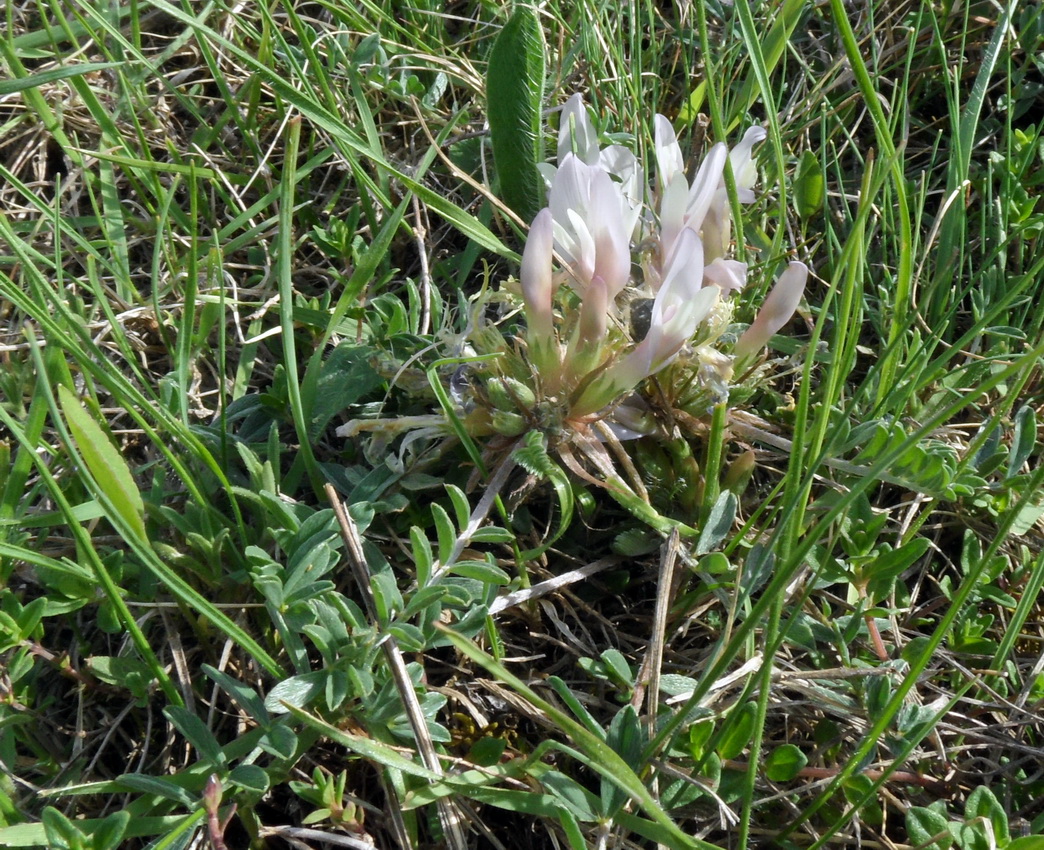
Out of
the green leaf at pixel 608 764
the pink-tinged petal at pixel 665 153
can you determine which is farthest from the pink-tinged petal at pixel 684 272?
the green leaf at pixel 608 764

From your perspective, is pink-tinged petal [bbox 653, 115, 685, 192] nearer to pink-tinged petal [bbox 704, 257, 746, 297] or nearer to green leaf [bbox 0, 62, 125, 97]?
pink-tinged petal [bbox 704, 257, 746, 297]

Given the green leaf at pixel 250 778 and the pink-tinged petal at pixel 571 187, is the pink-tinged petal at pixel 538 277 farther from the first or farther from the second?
the green leaf at pixel 250 778

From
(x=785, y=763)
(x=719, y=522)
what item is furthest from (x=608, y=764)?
(x=719, y=522)

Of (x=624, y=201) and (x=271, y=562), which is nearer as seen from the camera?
(x=271, y=562)

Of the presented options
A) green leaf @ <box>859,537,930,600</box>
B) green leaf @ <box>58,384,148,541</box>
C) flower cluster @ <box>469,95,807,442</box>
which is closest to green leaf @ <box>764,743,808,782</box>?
green leaf @ <box>859,537,930,600</box>

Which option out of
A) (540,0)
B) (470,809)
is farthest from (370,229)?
(470,809)

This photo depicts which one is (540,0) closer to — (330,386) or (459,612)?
(330,386)
